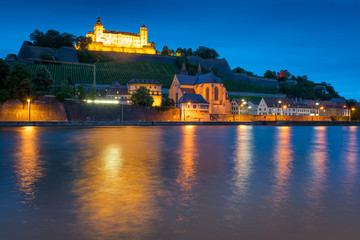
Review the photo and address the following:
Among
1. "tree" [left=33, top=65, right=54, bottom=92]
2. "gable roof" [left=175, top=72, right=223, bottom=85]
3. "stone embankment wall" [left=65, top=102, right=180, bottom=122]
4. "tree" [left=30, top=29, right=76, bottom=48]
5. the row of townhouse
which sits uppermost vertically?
"tree" [left=30, top=29, right=76, bottom=48]

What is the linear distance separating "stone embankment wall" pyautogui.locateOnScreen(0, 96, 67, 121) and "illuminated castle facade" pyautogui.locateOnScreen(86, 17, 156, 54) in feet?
241

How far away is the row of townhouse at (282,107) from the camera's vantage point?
3454 inches

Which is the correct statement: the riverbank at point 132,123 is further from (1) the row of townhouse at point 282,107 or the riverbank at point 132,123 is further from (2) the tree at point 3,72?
(1) the row of townhouse at point 282,107

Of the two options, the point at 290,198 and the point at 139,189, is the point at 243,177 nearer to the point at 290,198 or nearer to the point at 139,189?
the point at 290,198

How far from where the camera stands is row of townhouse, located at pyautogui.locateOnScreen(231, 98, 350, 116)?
3454 inches

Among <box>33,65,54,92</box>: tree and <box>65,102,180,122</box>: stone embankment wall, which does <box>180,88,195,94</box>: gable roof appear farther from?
<box>33,65,54,92</box>: tree

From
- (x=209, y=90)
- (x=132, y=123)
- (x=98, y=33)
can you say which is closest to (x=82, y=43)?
(x=98, y=33)

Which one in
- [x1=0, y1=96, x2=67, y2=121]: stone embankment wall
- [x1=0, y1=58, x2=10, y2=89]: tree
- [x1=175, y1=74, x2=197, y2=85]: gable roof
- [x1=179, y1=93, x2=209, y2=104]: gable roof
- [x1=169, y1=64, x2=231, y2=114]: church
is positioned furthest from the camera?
[x1=175, y1=74, x2=197, y2=85]: gable roof

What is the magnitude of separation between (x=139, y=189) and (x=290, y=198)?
138 inches

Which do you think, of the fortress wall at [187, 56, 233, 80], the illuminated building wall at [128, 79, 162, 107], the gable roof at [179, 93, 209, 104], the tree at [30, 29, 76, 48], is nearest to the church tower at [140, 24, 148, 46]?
the fortress wall at [187, 56, 233, 80]

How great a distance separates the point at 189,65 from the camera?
372ft

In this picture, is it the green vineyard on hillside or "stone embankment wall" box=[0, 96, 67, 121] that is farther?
the green vineyard on hillside

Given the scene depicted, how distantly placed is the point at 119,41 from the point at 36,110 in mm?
91655

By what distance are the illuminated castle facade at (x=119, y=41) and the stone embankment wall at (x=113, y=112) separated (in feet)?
219
